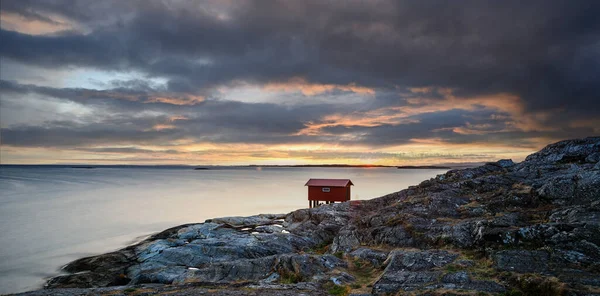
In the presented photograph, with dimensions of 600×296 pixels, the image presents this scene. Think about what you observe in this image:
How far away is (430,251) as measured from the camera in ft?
63.8

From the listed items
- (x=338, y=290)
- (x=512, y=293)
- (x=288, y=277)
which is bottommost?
(x=288, y=277)

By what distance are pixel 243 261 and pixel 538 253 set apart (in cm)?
1759

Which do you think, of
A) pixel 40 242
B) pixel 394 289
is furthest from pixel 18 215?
pixel 394 289

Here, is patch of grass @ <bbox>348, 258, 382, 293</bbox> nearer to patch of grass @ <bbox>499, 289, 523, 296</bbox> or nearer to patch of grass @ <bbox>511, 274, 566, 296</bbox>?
patch of grass @ <bbox>499, 289, 523, 296</bbox>

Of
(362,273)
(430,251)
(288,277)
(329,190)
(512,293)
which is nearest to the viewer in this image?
(512,293)

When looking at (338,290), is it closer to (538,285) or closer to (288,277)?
(288,277)

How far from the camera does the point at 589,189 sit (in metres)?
22.4

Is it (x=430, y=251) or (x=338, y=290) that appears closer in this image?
(x=338, y=290)

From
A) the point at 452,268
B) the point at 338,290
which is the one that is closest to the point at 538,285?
the point at 452,268

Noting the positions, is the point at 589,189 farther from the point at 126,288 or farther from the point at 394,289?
the point at 126,288

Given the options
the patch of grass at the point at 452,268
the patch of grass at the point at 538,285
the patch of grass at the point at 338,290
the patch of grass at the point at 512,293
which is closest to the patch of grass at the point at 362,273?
the patch of grass at the point at 338,290

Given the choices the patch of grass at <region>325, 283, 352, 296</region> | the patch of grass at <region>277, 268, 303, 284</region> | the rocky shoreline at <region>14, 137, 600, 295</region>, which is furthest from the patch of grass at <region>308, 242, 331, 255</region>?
the patch of grass at <region>325, 283, 352, 296</region>

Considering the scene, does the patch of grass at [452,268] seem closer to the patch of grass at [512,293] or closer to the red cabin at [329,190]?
the patch of grass at [512,293]

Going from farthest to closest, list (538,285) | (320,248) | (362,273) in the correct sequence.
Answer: (320,248) < (362,273) < (538,285)
